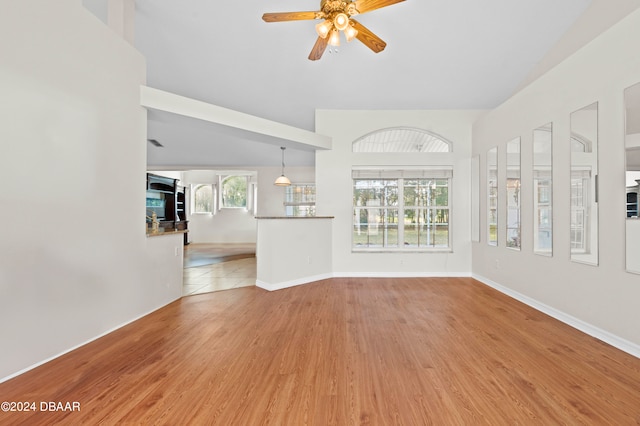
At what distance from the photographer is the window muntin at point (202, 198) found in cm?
1113

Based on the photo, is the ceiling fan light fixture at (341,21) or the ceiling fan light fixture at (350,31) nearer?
the ceiling fan light fixture at (341,21)

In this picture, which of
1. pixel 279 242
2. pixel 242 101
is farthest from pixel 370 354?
pixel 242 101

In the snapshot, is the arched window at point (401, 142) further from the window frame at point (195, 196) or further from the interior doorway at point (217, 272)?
the window frame at point (195, 196)

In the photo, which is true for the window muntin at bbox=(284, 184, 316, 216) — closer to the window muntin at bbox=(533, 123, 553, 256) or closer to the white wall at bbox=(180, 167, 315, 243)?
the white wall at bbox=(180, 167, 315, 243)

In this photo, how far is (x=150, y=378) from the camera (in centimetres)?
196

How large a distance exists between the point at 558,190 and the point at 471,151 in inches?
85.0

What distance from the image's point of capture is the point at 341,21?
8.00 ft

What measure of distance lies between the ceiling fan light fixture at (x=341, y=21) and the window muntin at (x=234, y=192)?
9.14 m

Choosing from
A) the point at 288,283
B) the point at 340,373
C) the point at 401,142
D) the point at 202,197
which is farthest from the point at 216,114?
the point at 202,197

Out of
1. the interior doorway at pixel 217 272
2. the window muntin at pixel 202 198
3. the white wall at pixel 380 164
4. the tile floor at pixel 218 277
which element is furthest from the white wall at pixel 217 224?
the white wall at pixel 380 164

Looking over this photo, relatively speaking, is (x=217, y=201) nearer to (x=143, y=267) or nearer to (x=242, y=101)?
(x=242, y=101)

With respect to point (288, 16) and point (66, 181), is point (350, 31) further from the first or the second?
point (66, 181)

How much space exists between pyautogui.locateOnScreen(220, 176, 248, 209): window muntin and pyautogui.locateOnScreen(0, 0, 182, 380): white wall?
7940mm

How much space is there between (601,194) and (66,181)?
4.83 meters
